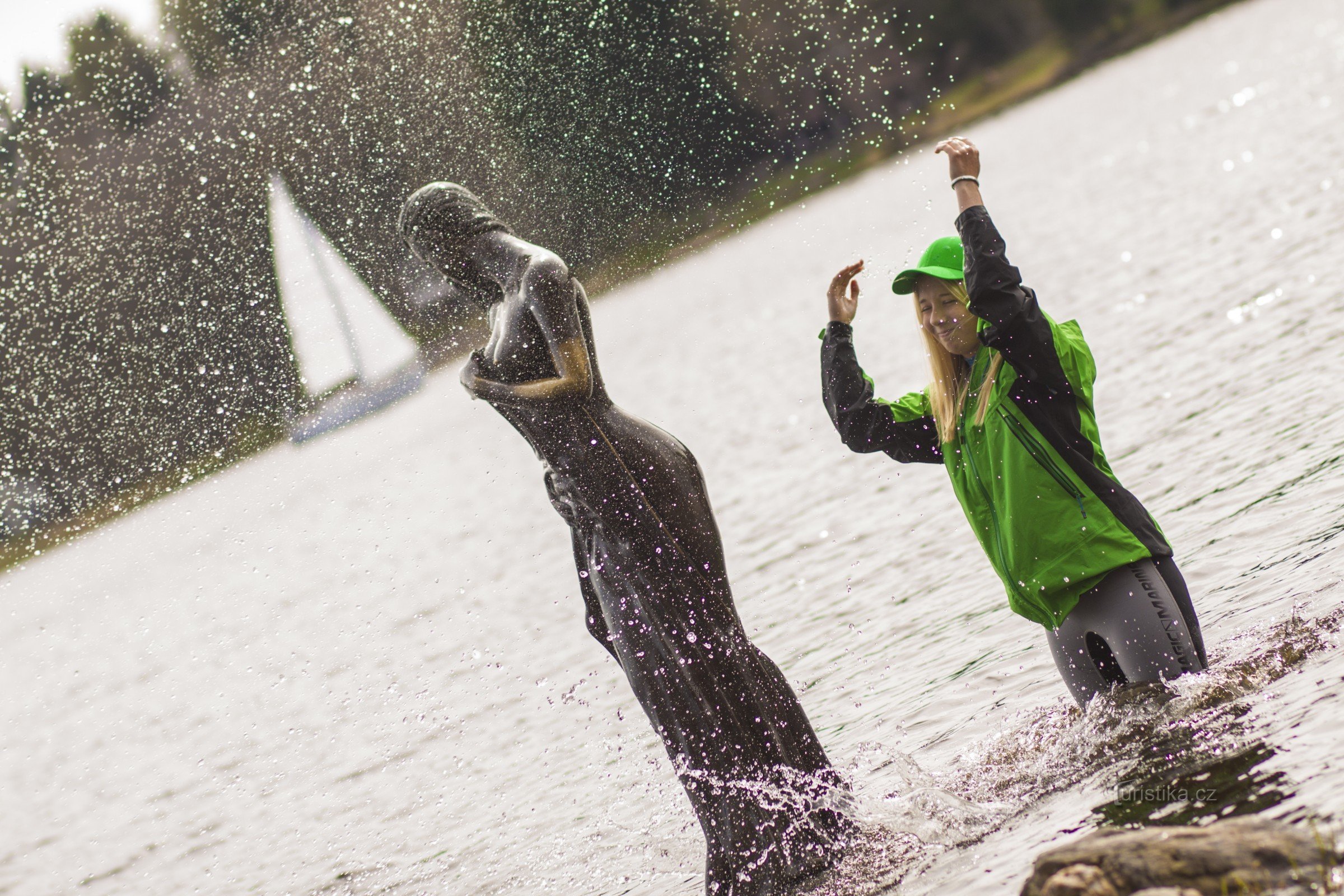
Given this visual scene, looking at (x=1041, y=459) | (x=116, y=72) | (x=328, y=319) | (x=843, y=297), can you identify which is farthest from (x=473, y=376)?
(x=116, y=72)

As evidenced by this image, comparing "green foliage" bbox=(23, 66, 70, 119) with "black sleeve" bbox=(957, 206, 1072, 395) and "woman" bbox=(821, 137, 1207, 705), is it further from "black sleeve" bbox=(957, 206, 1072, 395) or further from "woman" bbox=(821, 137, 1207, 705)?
"black sleeve" bbox=(957, 206, 1072, 395)

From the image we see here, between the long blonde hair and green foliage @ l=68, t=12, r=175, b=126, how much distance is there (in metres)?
36.9

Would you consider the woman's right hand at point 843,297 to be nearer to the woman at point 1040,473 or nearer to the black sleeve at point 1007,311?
the woman at point 1040,473

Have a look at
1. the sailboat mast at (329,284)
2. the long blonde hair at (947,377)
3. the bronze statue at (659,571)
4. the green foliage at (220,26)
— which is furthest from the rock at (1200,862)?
the sailboat mast at (329,284)

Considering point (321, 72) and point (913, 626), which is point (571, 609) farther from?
point (321, 72)

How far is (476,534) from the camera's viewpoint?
76.4 ft

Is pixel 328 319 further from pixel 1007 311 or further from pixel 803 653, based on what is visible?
pixel 1007 311

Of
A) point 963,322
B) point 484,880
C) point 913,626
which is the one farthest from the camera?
point 913,626

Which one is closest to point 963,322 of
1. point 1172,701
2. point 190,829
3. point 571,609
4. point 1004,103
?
point 1172,701

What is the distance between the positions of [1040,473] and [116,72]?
66.7 meters

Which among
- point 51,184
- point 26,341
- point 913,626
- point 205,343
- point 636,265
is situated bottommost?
point 913,626

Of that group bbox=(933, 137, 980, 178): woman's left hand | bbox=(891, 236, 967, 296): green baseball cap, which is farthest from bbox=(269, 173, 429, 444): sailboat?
→ bbox=(933, 137, 980, 178): woman's left hand

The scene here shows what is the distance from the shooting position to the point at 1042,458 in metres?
4.59

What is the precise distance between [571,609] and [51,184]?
5448 cm
